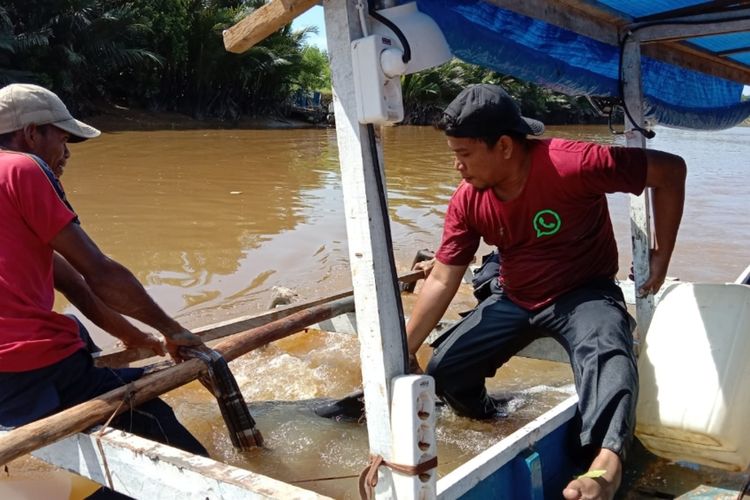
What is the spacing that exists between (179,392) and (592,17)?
10.3 feet

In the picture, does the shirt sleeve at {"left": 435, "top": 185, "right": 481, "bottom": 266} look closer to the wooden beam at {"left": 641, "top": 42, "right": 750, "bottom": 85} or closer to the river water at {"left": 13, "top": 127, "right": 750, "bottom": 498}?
the river water at {"left": 13, "top": 127, "right": 750, "bottom": 498}

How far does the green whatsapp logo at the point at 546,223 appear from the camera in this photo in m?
2.71

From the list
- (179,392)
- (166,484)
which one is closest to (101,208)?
(179,392)

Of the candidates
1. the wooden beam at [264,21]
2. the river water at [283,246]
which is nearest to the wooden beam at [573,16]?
the wooden beam at [264,21]

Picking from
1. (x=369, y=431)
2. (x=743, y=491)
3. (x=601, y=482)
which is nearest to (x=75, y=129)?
(x=369, y=431)

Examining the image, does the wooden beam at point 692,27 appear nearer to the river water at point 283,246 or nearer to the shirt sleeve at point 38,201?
the river water at point 283,246

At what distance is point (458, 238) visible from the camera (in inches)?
114

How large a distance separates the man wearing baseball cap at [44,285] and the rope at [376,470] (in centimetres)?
118

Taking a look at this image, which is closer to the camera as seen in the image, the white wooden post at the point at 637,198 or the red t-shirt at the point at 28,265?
the red t-shirt at the point at 28,265

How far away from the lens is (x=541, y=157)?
269 centimetres

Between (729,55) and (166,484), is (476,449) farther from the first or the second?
(729,55)

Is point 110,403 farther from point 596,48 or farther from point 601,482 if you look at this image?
point 596,48

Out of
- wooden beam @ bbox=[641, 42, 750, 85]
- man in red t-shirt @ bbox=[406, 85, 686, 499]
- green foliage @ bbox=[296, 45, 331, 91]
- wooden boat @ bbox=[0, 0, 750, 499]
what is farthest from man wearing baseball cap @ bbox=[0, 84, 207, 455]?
green foliage @ bbox=[296, 45, 331, 91]

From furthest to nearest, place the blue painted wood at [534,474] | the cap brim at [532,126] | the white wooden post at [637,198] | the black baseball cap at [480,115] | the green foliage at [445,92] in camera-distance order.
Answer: the green foliage at [445,92] < the white wooden post at [637,198] < the cap brim at [532,126] < the black baseball cap at [480,115] < the blue painted wood at [534,474]
